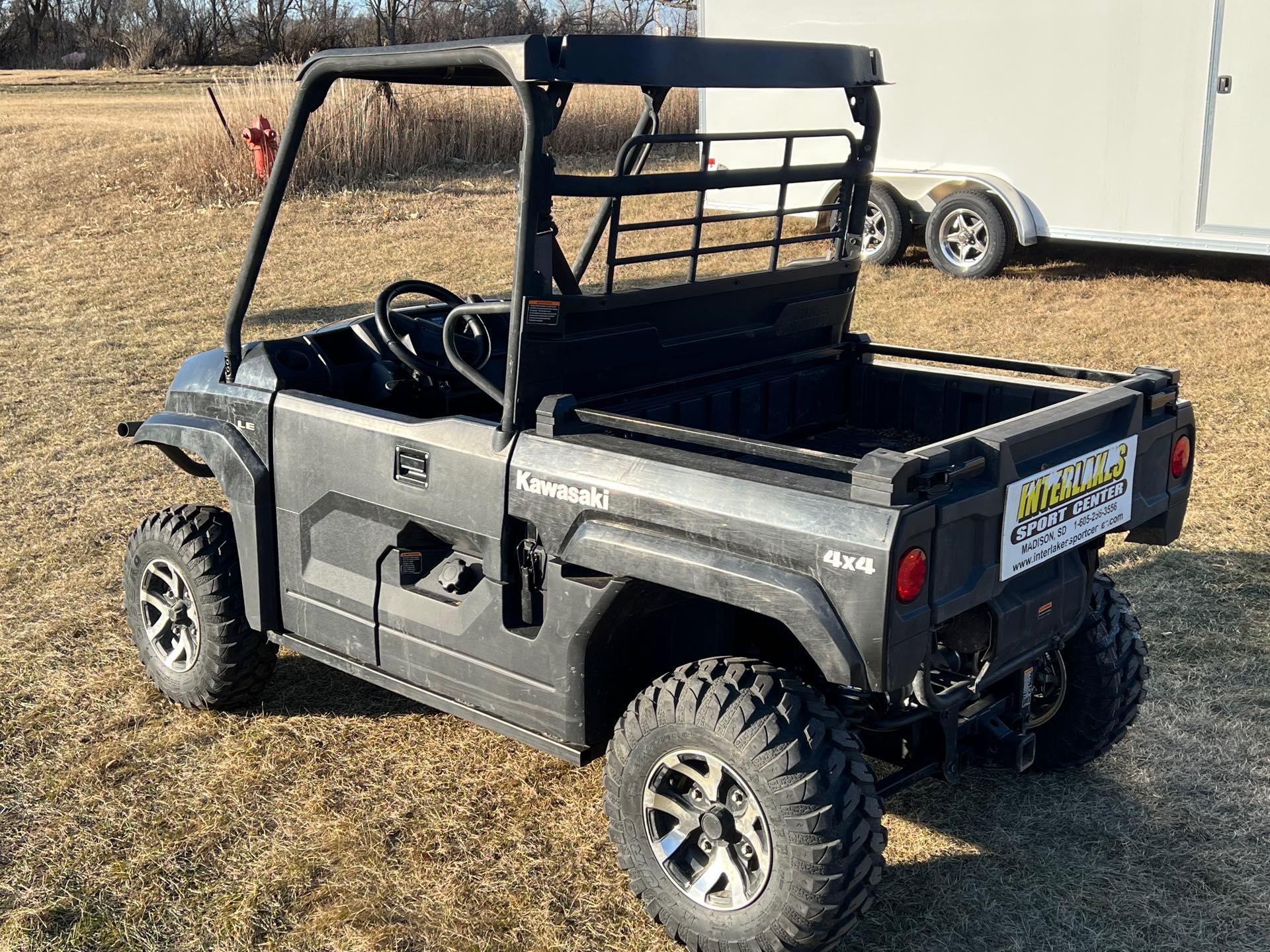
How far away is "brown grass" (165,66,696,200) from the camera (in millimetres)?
15570

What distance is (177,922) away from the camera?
3.10 meters

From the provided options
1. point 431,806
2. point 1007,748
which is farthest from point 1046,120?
point 431,806

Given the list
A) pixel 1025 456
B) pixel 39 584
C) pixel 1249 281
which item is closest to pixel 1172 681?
pixel 1025 456

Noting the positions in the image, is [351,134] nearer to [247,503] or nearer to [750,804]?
[247,503]

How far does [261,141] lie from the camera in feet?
47.5

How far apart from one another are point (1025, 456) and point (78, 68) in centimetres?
4134

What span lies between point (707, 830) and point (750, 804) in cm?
13

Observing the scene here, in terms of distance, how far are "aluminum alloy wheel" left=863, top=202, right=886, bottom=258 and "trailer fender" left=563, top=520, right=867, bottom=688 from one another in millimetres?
9208

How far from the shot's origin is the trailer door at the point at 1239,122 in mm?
9219

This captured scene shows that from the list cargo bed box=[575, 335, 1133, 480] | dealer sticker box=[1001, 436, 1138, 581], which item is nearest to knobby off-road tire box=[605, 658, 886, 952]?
dealer sticker box=[1001, 436, 1138, 581]

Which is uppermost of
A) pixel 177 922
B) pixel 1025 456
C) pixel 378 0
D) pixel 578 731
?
pixel 378 0

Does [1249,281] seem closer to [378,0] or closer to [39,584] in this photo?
[39,584]

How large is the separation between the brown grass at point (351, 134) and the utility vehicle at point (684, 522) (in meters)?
12.2

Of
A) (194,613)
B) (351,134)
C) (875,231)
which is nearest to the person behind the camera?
(194,613)
